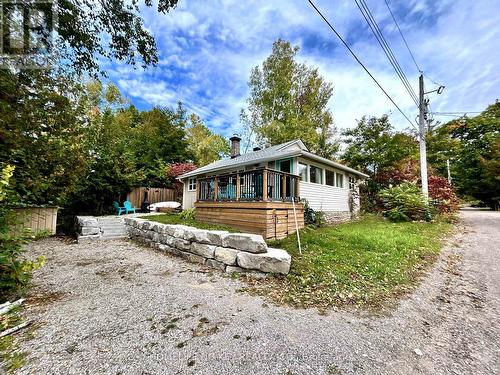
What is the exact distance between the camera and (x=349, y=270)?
13.6 feet

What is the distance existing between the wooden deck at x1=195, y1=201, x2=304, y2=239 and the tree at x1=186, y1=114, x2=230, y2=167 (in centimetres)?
1544

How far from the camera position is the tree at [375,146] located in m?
14.8

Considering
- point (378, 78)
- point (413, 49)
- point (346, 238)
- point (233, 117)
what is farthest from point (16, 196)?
point (233, 117)

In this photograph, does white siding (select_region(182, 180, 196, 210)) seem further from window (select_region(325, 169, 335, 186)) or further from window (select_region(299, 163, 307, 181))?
window (select_region(325, 169, 335, 186))

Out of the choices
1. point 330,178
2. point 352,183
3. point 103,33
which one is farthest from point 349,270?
point 352,183

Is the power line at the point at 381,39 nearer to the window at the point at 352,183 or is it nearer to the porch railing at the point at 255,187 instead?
the porch railing at the point at 255,187

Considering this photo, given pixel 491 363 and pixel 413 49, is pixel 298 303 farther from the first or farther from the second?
pixel 413 49

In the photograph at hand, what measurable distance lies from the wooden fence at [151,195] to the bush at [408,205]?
47.1 feet

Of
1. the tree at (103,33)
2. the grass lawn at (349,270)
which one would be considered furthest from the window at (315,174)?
the tree at (103,33)

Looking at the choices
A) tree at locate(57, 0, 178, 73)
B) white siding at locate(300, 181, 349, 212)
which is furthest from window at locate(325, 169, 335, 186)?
tree at locate(57, 0, 178, 73)

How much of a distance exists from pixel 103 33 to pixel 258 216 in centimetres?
537

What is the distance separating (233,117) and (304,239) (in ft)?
60.5

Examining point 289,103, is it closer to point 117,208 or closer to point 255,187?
point 255,187

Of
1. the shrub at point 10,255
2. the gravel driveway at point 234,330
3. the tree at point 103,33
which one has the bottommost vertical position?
the gravel driveway at point 234,330
